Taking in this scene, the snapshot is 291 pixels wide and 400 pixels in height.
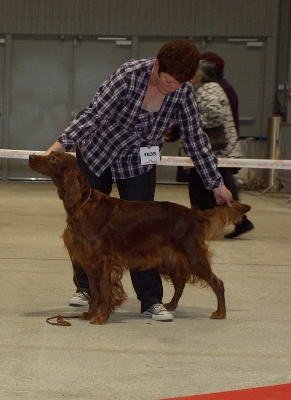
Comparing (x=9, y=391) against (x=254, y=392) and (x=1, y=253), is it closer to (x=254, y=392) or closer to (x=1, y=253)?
(x=254, y=392)

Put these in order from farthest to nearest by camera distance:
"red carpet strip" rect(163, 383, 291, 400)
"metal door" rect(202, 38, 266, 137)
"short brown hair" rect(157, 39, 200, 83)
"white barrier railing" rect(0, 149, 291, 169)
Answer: "metal door" rect(202, 38, 266, 137) → "white barrier railing" rect(0, 149, 291, 169) → "short brown hair" rect(157, 39, 200, 83) → "red carpet strip" rect(163, 383, 291, 400)

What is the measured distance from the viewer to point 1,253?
5.75 meters

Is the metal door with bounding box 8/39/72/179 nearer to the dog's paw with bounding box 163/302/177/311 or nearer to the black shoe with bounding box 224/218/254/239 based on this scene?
the black shoe with bounding box 224/218/254/239

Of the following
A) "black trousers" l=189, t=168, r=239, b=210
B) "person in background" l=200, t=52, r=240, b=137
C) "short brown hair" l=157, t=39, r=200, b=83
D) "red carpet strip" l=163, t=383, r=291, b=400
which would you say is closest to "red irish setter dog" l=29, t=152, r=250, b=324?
"short brown hair" l=157, t=39, r=200, b=83

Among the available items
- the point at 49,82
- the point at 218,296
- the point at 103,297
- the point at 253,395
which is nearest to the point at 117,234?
the point at 103,297

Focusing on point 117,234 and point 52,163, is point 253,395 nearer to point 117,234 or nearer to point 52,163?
point 117,234

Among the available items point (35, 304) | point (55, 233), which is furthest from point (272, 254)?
point (35, 304)

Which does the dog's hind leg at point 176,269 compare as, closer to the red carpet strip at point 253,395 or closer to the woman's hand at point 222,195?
the woman's hand at point 222,195

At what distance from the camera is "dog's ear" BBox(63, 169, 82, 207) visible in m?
3.64

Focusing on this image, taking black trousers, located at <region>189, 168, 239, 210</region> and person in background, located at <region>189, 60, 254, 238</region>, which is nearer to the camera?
person in background, located at <region>189, 60, 254, 238</region>

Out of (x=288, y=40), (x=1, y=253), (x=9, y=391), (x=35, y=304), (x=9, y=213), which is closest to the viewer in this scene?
(x=9, y=391)

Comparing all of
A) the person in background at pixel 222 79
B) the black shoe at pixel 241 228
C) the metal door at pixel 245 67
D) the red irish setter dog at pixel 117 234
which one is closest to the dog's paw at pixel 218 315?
the red irish setter dog at pixel 117 234

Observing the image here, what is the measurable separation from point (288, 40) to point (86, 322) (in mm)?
9234

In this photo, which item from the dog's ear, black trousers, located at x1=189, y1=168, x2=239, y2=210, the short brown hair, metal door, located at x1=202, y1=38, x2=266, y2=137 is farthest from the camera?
metal door, located at x1=202, y1=38, x2=266, y2=137
